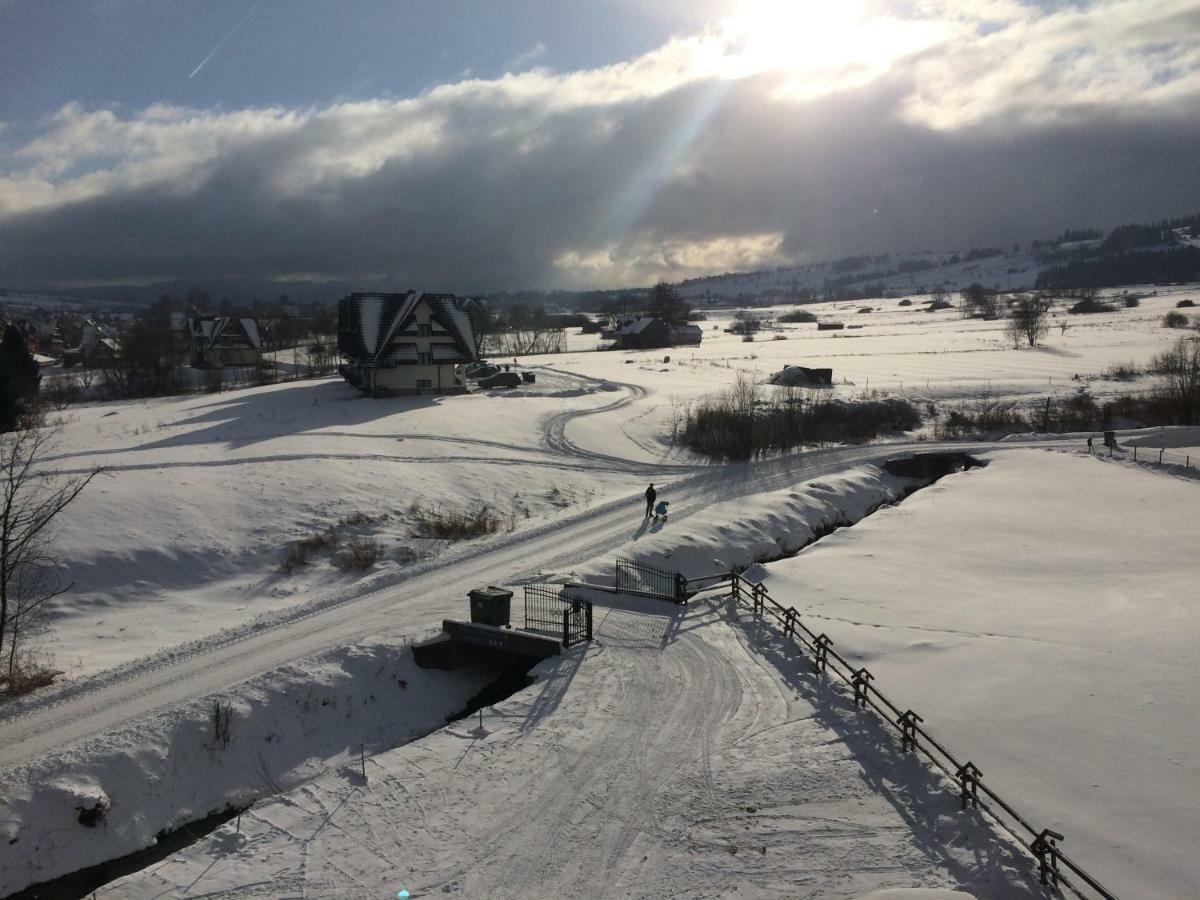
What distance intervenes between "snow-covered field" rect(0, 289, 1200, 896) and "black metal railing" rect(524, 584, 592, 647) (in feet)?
2.95

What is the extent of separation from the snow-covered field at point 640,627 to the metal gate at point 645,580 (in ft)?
3.04

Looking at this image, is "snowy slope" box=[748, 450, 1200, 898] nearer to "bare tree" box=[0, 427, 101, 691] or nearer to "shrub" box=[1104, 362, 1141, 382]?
"bare tree" box=[0, 427, 101, 691]

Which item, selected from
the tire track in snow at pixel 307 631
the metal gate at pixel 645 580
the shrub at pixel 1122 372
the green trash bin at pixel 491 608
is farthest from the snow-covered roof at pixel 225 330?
the shrub at pixel 1122 372

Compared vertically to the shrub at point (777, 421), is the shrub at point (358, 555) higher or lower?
lower

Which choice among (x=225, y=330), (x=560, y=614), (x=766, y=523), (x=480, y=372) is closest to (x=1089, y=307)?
(x=480, y=372)

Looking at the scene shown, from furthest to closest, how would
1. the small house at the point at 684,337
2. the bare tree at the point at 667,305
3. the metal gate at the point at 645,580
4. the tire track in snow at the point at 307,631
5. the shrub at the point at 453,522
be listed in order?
the bare tree at the point at 667,305 → the small house at the point at 684,337 → the shrub at the point at 453,522 → the metal gate at the point at 645,580 → the tire track in snow at the point at 307,631

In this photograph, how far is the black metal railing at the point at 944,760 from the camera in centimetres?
994

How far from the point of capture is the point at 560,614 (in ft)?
63.5

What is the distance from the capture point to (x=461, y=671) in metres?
18.7

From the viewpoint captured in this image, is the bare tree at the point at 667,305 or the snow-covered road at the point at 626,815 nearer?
the snow-covered road at the point at 626,815

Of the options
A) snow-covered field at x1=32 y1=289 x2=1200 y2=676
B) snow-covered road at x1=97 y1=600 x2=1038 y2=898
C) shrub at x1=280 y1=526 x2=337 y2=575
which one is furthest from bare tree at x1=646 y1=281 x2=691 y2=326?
snow-covered road at x1=97 y1=600 x2=1038 y2=898

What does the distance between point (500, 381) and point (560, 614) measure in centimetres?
4223

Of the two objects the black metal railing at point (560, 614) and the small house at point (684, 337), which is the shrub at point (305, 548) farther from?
the small house at point (684, 337)

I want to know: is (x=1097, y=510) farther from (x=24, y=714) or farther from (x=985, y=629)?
(x=24, y=714)
